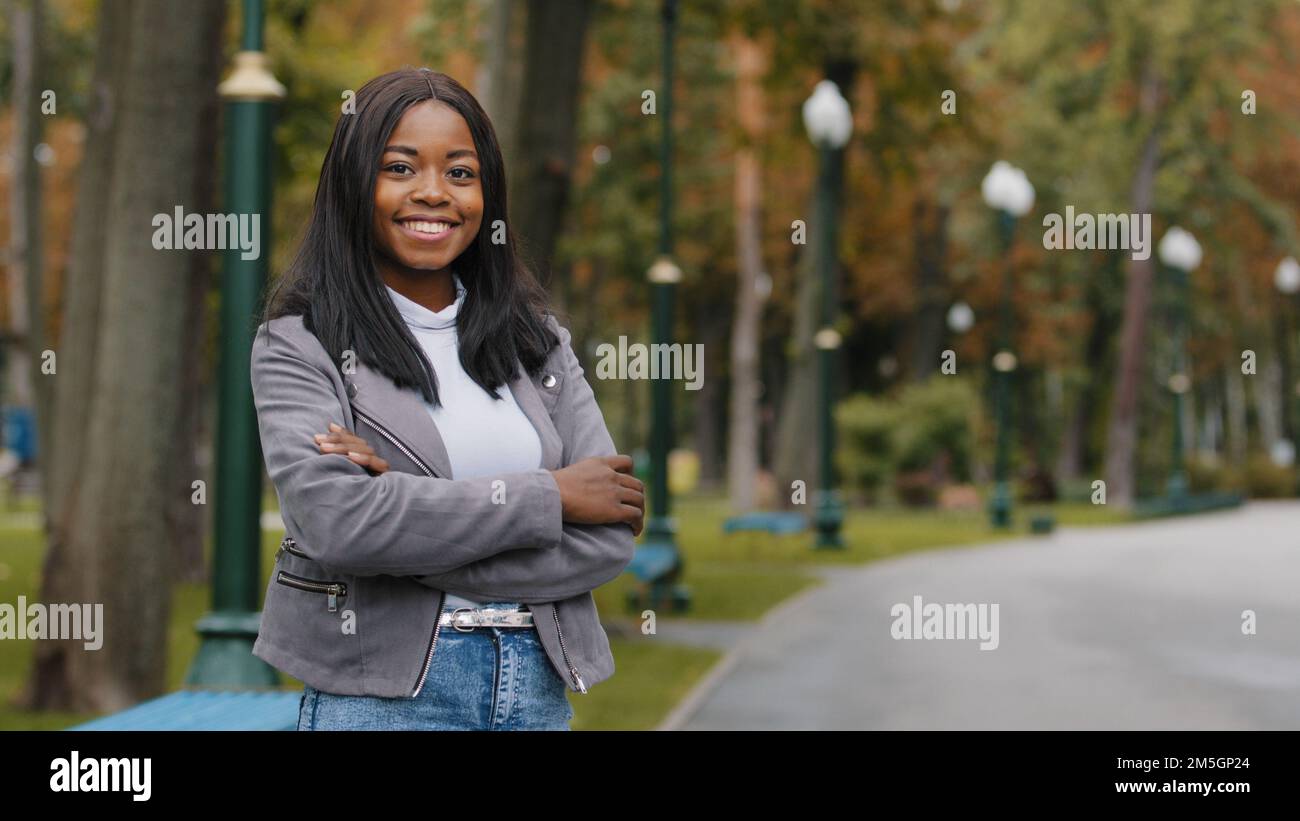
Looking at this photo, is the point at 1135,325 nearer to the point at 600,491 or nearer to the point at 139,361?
the point at 139,361

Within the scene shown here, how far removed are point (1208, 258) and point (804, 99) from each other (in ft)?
59.9

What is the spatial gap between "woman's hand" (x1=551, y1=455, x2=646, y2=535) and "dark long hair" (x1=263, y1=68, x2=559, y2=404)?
0.65 feet

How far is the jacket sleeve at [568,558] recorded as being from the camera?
293 cm

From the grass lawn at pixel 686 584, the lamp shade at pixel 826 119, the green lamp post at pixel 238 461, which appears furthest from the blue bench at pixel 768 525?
the green lamp post at pixel 238 461

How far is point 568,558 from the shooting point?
118 inches

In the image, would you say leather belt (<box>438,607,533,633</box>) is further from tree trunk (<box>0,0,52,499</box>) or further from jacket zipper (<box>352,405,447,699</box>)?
tree trunk (<box>0,0,52,499</box>)

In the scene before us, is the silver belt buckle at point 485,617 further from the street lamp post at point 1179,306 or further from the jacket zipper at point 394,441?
the street lamp post at point 1179,306

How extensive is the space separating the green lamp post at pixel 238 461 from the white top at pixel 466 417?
294 cm

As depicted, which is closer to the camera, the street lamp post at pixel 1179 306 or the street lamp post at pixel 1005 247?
the street lamp post at pixel 1005 247

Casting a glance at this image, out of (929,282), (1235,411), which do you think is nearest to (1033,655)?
(929,282)

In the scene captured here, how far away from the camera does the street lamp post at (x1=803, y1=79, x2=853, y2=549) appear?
18.8 m
